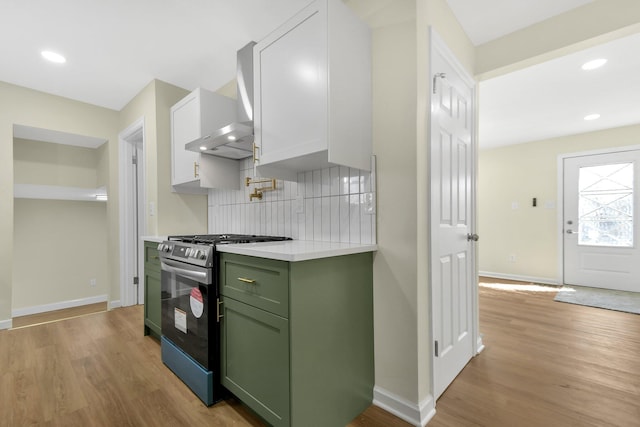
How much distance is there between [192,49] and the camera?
7.74 feet

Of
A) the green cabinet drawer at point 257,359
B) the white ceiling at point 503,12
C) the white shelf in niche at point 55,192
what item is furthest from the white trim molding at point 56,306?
the white ceiling at point 503,12

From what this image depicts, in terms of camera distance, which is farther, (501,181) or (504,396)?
(501,181)

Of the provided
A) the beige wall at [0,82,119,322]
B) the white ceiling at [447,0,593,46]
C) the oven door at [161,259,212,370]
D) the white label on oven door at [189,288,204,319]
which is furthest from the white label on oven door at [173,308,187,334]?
the white ceiling at [447,0,593,46]

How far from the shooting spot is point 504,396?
1.64m

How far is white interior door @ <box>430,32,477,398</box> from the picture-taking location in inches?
62.9

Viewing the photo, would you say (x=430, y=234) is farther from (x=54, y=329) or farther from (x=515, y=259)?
(x=515, y=259)

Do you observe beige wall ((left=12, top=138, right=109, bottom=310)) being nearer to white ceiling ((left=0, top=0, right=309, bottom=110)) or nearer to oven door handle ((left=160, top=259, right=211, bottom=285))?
white ceiling ((left=0, top=0, right=309, bottom=110))

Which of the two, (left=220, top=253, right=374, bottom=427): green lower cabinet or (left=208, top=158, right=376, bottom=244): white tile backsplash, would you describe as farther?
(left=208, top=158, right=376, bottom=244): white tile backsplash

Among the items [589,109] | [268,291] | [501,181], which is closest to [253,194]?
[268,291]

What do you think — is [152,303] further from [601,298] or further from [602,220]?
[602,220]

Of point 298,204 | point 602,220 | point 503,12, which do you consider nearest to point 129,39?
point 298,204

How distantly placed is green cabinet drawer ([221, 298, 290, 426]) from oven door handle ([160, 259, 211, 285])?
7.4 inches

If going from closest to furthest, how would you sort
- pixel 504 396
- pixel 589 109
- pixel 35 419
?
1. pixel 35 419
2. pixel 504 396
3. pixel 589 109

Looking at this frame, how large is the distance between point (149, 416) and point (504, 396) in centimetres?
200
